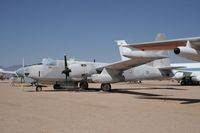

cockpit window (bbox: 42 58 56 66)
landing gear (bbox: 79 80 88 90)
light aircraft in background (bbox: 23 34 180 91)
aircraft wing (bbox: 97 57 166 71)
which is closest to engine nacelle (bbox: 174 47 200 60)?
aircraft wing (bbox: 97 57 166 71)

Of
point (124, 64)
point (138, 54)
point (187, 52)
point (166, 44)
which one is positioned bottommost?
point (187, 52)

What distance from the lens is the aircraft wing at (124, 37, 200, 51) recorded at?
13.6 meters

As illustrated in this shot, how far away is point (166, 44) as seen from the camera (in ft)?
50.7

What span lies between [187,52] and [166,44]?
2297 millimetres

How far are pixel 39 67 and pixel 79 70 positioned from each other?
3723 mm

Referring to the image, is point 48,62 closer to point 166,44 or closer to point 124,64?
point 124,64

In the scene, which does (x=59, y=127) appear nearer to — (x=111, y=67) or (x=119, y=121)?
(x=119, y=121)

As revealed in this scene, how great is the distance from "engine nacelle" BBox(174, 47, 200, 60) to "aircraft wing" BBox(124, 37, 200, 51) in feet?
1.25

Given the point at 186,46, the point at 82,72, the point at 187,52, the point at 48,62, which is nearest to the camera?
the point at 187,52

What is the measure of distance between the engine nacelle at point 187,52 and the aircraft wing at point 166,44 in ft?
1.25

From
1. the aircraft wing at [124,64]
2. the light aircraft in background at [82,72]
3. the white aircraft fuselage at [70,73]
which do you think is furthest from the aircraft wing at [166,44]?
the white aircraft fuselage at [70,73]

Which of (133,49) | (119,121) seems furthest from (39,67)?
(119,121)

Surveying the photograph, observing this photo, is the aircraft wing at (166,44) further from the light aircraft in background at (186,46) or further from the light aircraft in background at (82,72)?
the light aircraft in background at (82,72)

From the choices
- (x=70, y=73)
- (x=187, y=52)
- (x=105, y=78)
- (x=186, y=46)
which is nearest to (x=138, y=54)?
(x=186, y=46)
